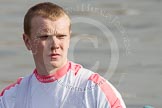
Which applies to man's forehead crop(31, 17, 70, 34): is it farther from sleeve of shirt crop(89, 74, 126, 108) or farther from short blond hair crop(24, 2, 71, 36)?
sleeve of shirt crop(89, 74, 126, 108)

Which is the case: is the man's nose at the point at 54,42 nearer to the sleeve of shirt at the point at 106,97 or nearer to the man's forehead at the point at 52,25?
the man's forehead at the point at 52,25

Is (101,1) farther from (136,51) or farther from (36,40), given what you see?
(36,40)

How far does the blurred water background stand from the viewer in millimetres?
10938

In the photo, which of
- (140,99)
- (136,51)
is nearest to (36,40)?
(140,99)

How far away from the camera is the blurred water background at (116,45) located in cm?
1094

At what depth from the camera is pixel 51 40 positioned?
221 inches

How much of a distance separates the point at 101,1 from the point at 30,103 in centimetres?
1024

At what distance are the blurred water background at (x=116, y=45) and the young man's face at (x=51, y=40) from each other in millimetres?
3728

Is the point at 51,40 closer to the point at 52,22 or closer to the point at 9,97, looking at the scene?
the point at 52,22

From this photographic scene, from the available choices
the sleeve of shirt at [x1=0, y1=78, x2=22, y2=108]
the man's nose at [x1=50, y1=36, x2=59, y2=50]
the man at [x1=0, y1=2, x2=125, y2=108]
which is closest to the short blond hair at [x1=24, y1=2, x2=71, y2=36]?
the man at [x1=0, y1=2, x2=125, y2=108]

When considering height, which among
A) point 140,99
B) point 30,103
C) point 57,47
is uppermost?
point 57,47

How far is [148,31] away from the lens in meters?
14.2

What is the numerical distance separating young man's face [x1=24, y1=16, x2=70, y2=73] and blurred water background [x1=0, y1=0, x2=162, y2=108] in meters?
3.73

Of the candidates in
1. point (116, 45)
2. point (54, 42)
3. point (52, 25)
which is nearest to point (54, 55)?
point (54, 42)
